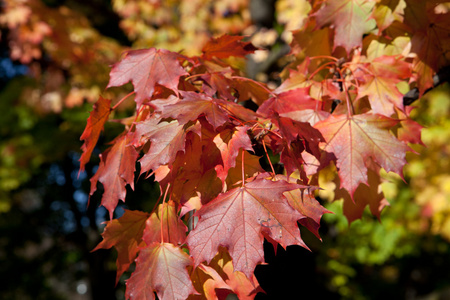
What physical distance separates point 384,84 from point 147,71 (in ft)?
2.56

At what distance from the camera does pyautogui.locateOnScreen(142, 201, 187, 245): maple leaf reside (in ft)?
3.68

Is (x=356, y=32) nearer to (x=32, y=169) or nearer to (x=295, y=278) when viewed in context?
(x=295, y=278)

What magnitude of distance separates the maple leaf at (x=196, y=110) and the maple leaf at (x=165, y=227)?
0.95 feet

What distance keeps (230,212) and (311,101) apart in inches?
21.2

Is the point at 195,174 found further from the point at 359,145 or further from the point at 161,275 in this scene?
the point at 359,145

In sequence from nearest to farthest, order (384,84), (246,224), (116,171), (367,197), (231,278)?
(246,224) < (231,278) < (116,171) < (384,84) < (367,197)

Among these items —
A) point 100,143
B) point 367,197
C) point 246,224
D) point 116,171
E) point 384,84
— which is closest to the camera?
point 246,224

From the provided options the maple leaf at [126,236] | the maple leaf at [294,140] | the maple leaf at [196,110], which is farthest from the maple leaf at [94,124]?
the maple leaf at [294,140]

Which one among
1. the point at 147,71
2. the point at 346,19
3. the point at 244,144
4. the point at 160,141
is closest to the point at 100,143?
the point at 147,71

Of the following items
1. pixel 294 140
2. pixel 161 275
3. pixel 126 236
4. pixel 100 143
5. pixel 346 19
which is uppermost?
pixel 346 19

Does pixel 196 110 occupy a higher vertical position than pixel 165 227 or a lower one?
higher

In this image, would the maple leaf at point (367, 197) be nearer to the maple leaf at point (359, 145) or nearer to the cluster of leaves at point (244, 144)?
the cluster of leaves at point (244, 144)

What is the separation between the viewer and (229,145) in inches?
39.8

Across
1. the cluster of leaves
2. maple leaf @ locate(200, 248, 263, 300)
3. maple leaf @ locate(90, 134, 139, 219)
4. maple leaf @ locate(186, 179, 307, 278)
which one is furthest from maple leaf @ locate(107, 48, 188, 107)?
maple leaf @ locate(200, 248, 263, 300)
